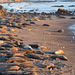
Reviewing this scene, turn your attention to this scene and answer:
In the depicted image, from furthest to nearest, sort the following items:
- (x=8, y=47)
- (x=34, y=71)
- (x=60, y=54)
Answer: (x=8, y=47) < (x=60, y=54) < (x=34, y=71)

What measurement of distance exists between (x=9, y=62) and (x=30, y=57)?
846 millimetres

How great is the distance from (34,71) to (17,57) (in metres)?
0.87

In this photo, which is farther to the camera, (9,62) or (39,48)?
(39,48)

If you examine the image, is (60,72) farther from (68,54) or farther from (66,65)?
(68,54)

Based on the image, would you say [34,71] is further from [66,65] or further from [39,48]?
[39,48]

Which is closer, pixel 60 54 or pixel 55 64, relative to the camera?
pixel 55 64

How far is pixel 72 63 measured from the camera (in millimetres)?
5203

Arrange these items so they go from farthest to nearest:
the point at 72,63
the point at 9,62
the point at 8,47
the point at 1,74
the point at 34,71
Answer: the point at 8,47
the point at 72,63
the point at 9,62
the point at 34,71
the point at 1,74

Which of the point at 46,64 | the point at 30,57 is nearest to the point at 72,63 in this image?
the point at 46,64

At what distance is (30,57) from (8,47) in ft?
4.89

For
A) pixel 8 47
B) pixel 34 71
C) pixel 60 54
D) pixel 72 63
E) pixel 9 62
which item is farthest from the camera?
pixel 8 47

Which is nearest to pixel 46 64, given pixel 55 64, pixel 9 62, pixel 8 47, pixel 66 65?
pixel 55 64

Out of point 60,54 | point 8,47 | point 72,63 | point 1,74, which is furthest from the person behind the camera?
point 8,47

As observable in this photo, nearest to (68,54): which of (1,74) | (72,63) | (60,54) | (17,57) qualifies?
(60,54)
